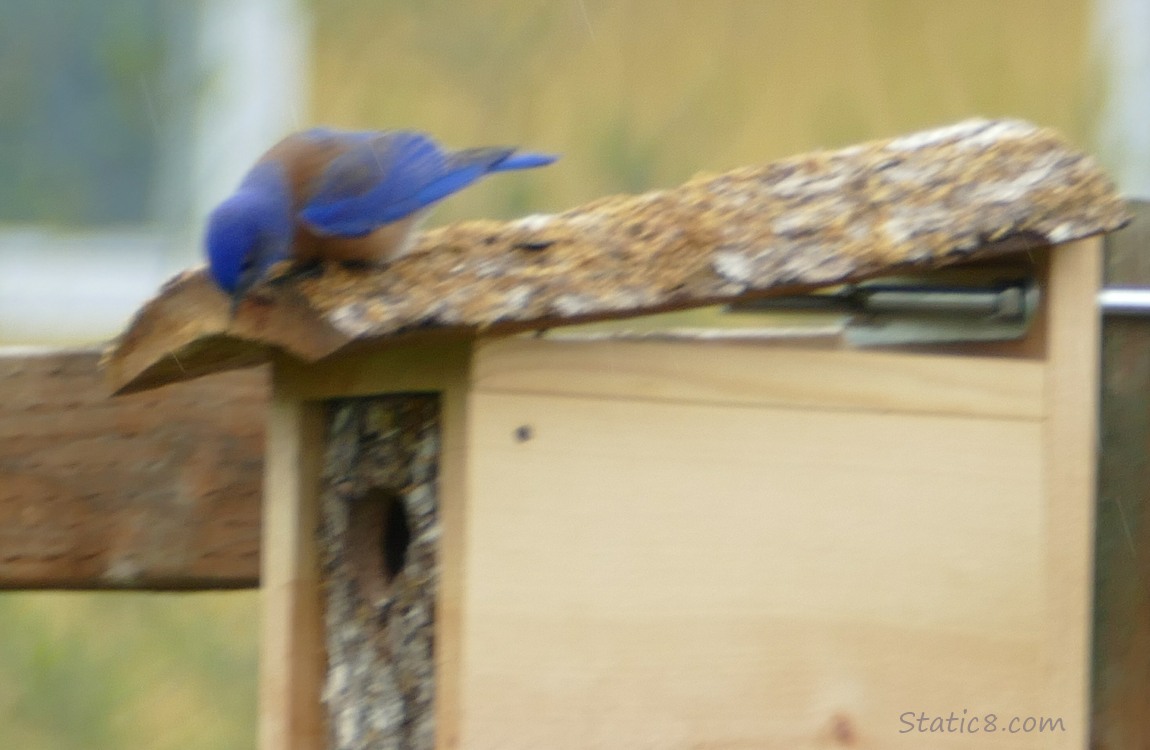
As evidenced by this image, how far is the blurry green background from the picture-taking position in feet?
13.4

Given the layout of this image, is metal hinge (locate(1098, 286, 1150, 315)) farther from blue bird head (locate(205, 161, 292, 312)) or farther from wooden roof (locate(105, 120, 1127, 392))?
blue bird head (locate(205, 161, 292, 312))

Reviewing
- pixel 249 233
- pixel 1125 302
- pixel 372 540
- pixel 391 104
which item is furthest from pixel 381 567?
pixel 391 104

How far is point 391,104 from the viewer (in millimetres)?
4402

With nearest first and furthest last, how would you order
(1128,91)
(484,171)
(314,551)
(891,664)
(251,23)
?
(891,664) → (314,551) → (484,171) → (1128,91) → (251,23)

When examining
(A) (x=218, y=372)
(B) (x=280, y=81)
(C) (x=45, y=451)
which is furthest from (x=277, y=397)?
(B) (x=280, y=81)

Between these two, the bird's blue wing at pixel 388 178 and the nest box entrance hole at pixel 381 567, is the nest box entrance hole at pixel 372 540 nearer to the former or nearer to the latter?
the nest box entrance hole at pixel 381 567

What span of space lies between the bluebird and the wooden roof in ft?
0.19

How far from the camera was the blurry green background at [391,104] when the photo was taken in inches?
160

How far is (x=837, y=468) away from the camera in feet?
5.81

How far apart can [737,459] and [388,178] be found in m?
0.72

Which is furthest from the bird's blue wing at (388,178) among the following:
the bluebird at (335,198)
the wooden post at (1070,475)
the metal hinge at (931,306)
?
the wooden post at (1070,475)

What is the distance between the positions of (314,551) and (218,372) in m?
0.29

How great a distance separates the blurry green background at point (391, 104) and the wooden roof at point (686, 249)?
7.23 ft

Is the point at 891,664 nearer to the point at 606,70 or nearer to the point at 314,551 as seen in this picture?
the point at 314,551
